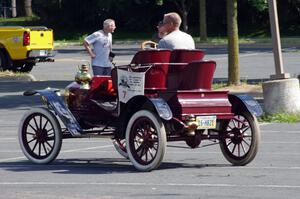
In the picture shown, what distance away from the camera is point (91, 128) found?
12281 millimetres

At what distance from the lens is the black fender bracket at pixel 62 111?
11961 mm

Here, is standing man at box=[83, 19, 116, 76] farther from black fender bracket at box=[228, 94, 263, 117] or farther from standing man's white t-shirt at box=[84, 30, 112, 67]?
black fender bracket at box=[228, 94, 263, 117]

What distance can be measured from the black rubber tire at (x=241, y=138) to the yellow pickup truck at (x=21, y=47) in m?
18.8

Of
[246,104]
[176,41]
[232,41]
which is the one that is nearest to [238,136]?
[246,104]

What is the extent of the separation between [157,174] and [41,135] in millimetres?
1923

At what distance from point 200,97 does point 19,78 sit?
17563 mm

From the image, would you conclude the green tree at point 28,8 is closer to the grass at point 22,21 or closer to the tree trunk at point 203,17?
the grass at point 22,21

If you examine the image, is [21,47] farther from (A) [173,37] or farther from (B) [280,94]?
(A) [173,37]

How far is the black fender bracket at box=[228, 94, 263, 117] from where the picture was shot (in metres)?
11.5

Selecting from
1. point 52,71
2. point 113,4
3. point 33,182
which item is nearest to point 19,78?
point 52,71

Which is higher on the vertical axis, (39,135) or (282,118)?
(39,135)

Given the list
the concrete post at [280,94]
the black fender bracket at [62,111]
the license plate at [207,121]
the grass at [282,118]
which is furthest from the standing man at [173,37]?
the grass at [282,118]

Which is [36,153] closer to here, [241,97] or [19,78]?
[241,97]

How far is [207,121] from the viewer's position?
11.2m
